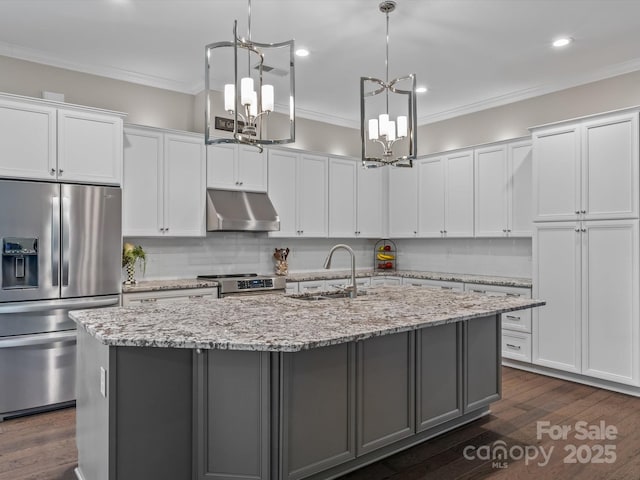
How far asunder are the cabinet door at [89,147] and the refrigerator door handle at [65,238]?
0.77 feet

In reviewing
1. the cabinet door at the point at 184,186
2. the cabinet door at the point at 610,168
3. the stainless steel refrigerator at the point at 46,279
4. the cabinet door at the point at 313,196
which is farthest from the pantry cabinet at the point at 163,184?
the cabinet door at the point at 610,168

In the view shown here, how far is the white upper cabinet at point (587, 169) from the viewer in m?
3.88

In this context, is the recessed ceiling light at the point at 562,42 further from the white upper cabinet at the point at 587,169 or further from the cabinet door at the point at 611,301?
the cabinet door at the point at 611,301

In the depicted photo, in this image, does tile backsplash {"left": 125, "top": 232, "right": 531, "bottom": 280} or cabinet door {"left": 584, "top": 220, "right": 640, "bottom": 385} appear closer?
cabinet door {"left": 584, "top": 220, "right": 640, "bottom": 385}

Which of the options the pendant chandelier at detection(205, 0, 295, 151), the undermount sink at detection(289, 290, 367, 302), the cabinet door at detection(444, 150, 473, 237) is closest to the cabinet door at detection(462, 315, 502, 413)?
the undermount sink at detection(289, 290, 367, 302)

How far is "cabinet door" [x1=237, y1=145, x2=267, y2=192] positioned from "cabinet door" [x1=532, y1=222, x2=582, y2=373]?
9.82 ft

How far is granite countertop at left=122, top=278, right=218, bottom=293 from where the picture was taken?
4.06m

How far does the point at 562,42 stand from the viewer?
3857 millimetres

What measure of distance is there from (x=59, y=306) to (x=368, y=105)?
4.01 m

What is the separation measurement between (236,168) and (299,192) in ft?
3.00

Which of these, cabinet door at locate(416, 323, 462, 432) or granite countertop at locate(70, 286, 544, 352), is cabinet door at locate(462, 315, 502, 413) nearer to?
cabinet door at locate(416, 323, 462, 432)

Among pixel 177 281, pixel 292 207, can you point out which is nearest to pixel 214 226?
pixel 177 281

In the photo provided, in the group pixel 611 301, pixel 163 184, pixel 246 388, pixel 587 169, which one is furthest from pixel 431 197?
pixel 246 388

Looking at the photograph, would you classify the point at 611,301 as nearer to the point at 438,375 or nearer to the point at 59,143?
the point at 438,375
